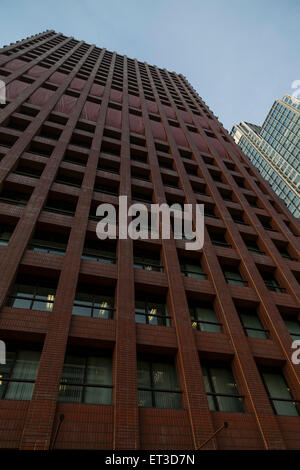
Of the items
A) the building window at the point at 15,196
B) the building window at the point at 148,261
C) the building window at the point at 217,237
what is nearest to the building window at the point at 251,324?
the building window at the point at 148,261

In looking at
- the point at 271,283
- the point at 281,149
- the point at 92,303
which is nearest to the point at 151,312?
the point at 92,303

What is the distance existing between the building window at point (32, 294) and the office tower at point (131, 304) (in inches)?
2.4

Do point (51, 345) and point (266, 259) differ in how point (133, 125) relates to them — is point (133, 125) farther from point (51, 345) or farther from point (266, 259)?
point (51, 345)

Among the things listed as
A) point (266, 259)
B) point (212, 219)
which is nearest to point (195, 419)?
point (266, 259)

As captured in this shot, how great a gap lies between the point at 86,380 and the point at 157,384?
108 inches

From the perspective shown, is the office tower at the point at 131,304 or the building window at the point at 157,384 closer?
the office tower at the point at 131,304

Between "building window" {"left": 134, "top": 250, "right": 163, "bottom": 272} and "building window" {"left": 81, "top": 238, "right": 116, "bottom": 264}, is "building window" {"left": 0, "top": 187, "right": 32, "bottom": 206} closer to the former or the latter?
"building window" {"left": 81, "top": 238, "right": 116, "bottom": 264}

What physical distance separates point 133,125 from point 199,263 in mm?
17493

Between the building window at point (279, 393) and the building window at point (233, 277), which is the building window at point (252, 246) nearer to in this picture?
the building window at point (233, 277)

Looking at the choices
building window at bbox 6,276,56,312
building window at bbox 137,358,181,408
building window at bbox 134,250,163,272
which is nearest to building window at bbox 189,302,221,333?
building window at bbox 137,358,181,408

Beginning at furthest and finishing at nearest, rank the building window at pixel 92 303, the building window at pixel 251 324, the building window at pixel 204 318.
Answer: the building window at pixel 251 324, the building window at pixel 204 318, the building window at pixel 92 303

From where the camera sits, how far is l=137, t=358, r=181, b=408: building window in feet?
33.4

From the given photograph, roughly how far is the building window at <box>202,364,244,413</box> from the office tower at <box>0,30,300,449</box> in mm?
46

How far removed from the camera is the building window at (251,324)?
46.1 ft
